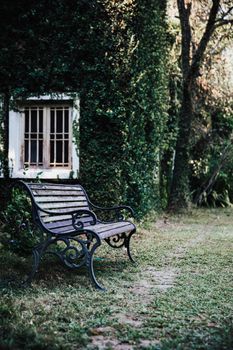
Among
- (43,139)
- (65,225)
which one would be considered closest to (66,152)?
(43,139)

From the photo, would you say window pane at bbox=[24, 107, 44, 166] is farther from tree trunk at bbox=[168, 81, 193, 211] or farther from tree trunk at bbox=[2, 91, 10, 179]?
tree trunk at bbox=[168, 81, 193, 211]

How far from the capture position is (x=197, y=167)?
17797 mm

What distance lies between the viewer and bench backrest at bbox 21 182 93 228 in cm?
534

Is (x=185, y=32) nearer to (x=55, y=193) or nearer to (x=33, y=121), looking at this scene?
(x=33, y=121)

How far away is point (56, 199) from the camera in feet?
19.2

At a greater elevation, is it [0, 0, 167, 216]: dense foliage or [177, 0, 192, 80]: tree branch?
[177, 0, 192, 80]: tree branch

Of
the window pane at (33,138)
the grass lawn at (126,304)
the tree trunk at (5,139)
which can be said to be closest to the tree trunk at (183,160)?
the window pane at (33,138)

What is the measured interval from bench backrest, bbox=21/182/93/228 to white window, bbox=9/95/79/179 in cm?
266

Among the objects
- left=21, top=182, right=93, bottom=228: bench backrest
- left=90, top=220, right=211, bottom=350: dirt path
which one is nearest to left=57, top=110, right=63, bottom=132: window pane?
left=21, top=182, right=93, bottom=228: bench backrest

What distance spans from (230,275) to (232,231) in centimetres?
484

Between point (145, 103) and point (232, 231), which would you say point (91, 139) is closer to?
point (145, 103)

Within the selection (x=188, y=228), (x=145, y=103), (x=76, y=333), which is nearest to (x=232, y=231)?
(x=188, y=228)

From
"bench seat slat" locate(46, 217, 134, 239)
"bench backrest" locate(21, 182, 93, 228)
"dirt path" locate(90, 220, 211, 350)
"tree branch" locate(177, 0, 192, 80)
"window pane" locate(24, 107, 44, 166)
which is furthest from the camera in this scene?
"tree branch" locate(177, 0, 192, 80)

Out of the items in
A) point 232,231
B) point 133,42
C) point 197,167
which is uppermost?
point 133,42
